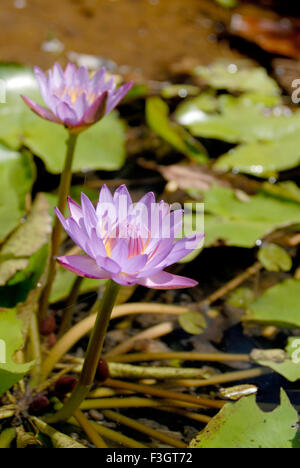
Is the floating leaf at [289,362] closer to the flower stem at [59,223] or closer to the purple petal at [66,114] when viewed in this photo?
the flower stem at [59,223]

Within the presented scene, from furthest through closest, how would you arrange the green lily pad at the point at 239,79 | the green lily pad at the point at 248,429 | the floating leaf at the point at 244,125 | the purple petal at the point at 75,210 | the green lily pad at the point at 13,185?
1. the green lily pad at the point at 239,79
2. the floating leaf at the point at 244,125
3. the green lily pad at the point at 13,185
4. the green lily pad at the point at 248,429
5. the purple petal at the point at 75,210

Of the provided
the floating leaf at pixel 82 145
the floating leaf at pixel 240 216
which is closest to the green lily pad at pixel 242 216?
the floating leaf at pixel 240 216

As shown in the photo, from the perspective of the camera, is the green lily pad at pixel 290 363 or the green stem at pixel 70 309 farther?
the green stem at pixel 70 309

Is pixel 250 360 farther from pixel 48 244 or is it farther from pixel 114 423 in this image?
pixel 48 244

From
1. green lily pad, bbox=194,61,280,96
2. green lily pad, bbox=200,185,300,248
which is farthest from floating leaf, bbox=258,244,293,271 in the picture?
green lily pad, bbox=194,61,280,96

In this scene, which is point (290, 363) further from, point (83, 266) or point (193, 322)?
point (83, 266)

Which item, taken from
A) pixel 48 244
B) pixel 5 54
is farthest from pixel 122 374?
pixel 5 54

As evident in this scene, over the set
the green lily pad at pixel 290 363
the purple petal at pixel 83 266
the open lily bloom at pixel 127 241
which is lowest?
the green lily pad at pixel 290 363

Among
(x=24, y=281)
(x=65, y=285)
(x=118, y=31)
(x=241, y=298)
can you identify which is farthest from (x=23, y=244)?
(x=118, y=31)

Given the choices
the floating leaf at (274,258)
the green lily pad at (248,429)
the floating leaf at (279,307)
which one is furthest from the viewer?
the floating leaf at (274,258)
